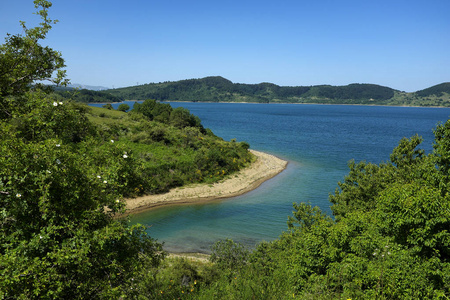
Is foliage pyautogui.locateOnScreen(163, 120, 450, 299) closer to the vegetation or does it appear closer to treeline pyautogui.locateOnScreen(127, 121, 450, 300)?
treeline pyautogui.locateOnScreen(127, 121, 450, 300)

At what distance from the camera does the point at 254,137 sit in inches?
3684

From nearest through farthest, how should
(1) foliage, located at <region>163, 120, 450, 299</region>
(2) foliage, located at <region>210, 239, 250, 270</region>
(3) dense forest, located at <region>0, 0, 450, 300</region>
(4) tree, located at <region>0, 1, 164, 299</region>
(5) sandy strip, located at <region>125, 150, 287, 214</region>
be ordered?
(4) tree, located at <region>0, 1, 164, 299</region> → (3) dense forest, located at <region>0, 0, 450, 300</region> → (1) foliage, located at <region>163, 120, 450, 299</region> → (2) foliage, located at <region>210, 239, 250, 270</region> → (5) sandy strip, located at <region>125, 150, 287, 214</region>

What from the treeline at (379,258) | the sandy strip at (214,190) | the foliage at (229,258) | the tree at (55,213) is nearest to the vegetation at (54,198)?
the tree at (55,213)

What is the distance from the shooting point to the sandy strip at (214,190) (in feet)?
120

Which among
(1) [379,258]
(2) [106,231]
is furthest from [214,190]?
(2) [106,231]

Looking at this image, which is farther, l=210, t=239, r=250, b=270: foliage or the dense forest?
l=210, t=239, r=250, b=270: foliage

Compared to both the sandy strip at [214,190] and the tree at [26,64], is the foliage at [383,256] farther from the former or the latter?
the sandy strip at [214,190]

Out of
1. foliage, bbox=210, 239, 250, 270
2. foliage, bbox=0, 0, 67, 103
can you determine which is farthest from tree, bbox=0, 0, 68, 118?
foliage, bbox=210, 239, 250, 270

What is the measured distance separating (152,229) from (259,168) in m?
28.7

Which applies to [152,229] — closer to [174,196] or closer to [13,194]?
[174,196]

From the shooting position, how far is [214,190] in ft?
139

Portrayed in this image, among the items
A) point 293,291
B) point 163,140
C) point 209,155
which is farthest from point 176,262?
point 163,140

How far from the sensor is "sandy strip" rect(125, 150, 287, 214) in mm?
36656

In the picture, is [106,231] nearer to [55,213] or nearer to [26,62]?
[55,213]
